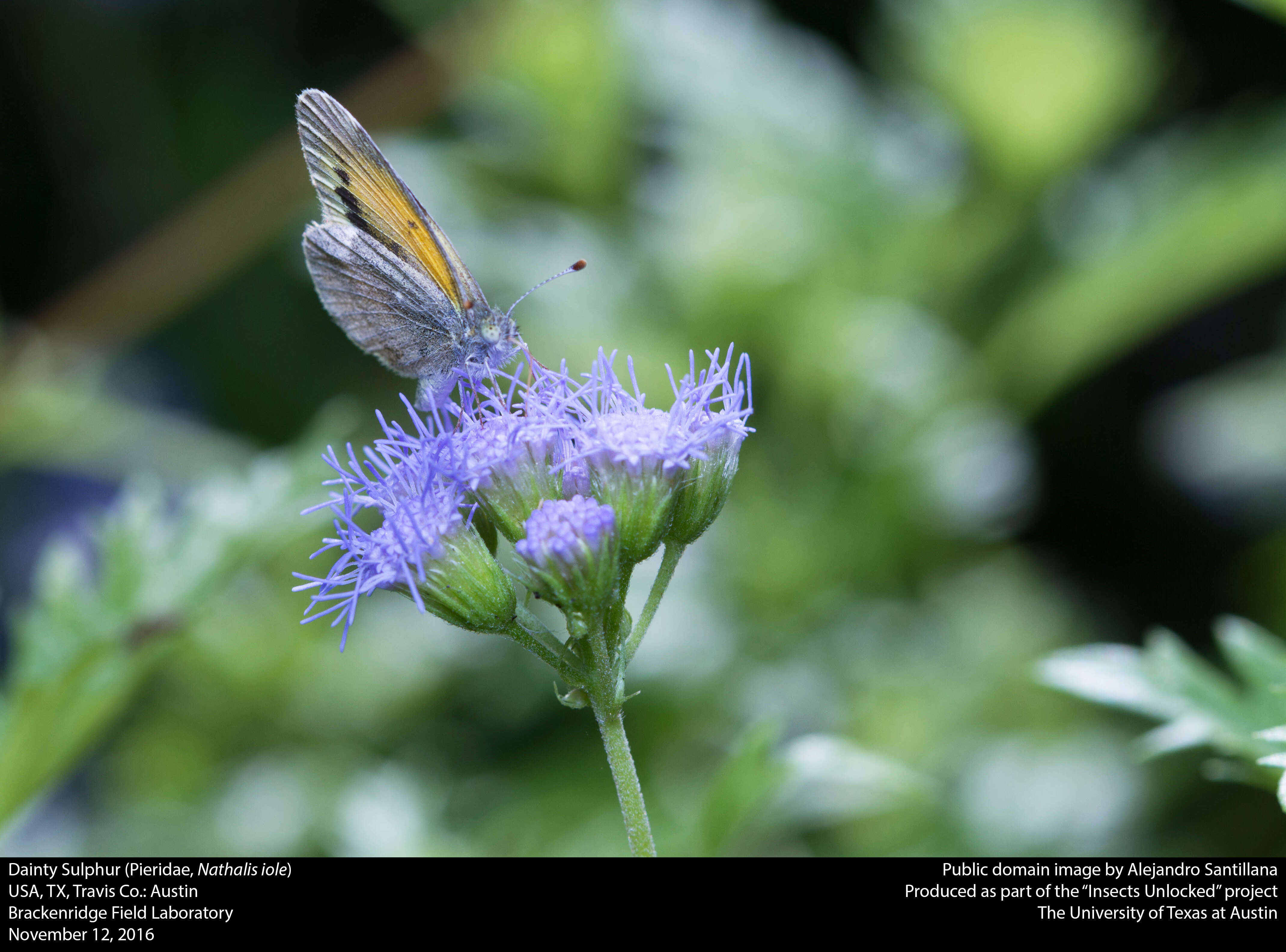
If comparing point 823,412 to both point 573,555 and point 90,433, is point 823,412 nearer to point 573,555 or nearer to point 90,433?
point 573,555

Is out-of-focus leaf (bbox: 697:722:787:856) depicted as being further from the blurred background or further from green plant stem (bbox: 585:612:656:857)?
the blurred background

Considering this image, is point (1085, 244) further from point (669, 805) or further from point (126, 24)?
point (126, 24)

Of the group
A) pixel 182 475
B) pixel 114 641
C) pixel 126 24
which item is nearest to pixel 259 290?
pixel 182 475

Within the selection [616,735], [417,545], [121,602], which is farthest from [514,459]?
[121,602]

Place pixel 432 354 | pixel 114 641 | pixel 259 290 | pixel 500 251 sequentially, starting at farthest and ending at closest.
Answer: pixel 259 290
pixel 500 251
pixel 432 354
pixel 114 641

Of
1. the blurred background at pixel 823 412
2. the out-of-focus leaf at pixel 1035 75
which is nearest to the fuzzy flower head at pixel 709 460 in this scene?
the blurred background at pixel 823 412

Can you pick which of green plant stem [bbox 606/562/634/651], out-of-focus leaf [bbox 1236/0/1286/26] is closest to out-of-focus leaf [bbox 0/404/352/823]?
Result: green plant stem [bbox 606/562/634/651]
